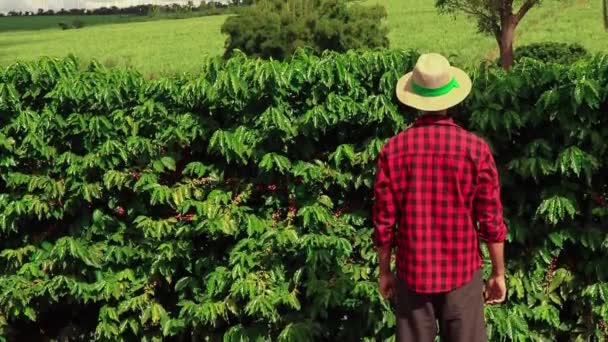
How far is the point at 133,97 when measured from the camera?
5.43 meters

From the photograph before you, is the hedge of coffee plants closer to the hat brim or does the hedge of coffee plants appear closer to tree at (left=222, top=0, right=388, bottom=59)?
the hat brim

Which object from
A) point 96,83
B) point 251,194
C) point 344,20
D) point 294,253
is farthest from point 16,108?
point 344,20

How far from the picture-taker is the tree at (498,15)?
38.7 metres

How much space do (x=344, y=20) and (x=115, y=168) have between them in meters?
52.8

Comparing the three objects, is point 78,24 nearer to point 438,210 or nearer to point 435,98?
point 435,98

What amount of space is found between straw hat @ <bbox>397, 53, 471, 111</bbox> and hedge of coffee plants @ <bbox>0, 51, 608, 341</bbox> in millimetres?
1133

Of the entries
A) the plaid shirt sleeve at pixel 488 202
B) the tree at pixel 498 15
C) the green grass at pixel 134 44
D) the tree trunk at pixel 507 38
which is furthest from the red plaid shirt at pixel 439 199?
the green grass at pixel 134 44

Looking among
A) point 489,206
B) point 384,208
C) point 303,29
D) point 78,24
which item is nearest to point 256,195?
point 384,208

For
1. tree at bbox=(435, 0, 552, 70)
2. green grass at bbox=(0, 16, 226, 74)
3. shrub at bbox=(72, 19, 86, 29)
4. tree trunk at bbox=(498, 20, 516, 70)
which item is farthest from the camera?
shrub at bbox=(72, 19, 86, 29)

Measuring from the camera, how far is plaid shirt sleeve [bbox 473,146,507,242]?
3365mm

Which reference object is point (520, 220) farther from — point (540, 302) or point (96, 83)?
point (96, 83)

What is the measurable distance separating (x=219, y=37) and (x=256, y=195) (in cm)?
6434

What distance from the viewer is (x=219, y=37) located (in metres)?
68.0

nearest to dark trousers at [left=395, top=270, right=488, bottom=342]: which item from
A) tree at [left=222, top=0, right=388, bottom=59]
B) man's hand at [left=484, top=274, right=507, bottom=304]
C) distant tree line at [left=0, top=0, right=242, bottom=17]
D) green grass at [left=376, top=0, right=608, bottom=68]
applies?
man's hand at [left=484, top=274, right=507, bottom=304]
